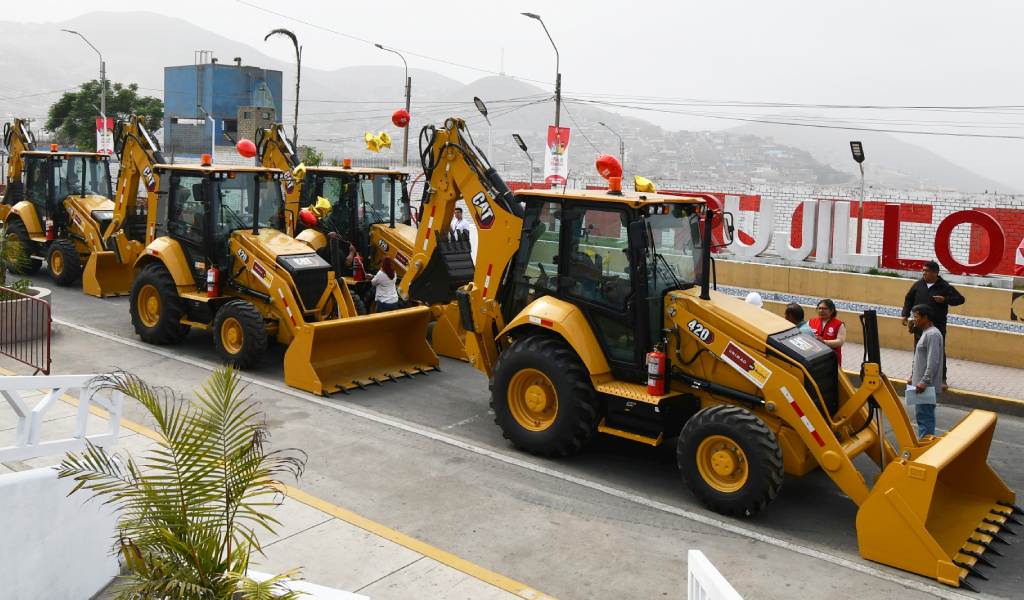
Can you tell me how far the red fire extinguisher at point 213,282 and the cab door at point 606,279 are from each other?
5500 mm

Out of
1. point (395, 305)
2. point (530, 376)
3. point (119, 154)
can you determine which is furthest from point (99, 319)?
point (530, 376)

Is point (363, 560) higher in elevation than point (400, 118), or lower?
lower

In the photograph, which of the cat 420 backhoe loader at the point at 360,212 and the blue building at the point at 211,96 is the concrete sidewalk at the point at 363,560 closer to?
the cat 420 backhoe loader at the point at 360,212

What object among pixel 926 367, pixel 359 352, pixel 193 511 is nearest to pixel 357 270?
pixel 359 352

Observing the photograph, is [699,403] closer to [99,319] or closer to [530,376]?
[530,376]

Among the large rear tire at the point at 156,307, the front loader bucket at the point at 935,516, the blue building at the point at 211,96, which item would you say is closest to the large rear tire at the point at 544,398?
the front loader bucket at the point at 935,516

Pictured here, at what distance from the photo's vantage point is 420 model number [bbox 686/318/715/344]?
27.2 feet

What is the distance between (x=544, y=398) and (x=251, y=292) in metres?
5.18

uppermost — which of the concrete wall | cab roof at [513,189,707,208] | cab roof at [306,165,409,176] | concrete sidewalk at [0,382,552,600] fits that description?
cab roof at [306,165,409,176]

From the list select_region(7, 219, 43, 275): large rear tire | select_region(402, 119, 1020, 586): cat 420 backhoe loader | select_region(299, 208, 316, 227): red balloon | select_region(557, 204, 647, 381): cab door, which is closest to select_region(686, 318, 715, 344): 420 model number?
select_region(402, 119, 1020, 586): cat 420 backhoe loader

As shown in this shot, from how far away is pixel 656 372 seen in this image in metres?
8.41

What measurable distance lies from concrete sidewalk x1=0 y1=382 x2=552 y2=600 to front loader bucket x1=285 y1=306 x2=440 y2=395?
11.0 ft

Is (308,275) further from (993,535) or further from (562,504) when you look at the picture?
(993,535)

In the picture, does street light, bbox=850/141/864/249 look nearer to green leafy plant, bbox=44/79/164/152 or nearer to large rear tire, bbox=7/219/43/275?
large rear tire, bbox=7/219/43/275
